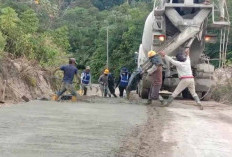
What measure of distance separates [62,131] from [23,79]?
7.98m

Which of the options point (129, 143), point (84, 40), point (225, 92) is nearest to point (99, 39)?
point (84, 40)

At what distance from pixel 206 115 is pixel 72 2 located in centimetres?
7760

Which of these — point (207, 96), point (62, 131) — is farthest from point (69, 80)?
point (62, 131)

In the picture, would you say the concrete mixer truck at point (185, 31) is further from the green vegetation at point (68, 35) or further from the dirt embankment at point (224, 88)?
the green vegetation at point (68, 35)

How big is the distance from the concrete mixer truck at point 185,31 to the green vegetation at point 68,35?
4.75 metres

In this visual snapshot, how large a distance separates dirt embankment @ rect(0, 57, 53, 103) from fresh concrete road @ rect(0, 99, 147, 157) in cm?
229

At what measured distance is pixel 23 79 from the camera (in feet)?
50.3

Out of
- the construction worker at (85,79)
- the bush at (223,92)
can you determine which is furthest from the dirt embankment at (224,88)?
the construction worker at (85,79)

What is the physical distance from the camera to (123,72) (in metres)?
21.2

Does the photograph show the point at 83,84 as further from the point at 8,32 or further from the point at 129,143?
the point at 129,143

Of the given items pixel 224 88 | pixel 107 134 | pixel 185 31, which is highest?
pixel 185 31

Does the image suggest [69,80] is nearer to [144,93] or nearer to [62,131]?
[144,93]

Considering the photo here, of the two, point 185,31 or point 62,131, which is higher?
point 185,31

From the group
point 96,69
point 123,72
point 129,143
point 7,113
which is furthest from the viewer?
point 96,69
